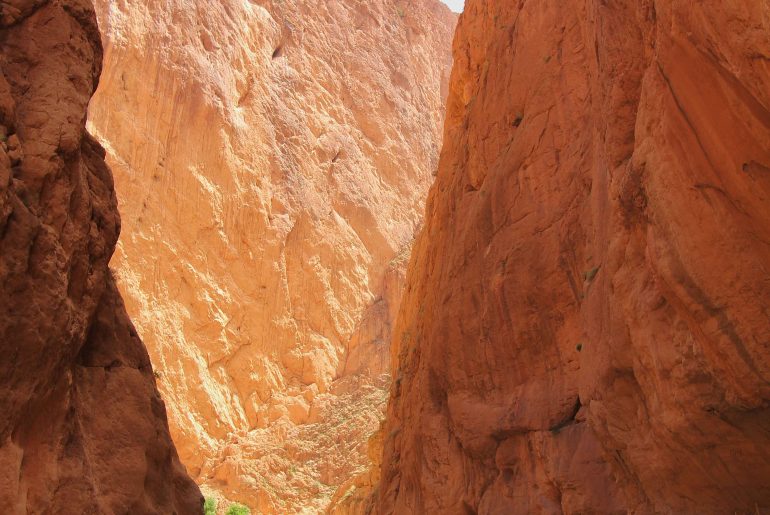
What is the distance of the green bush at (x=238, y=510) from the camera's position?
28.2 metres

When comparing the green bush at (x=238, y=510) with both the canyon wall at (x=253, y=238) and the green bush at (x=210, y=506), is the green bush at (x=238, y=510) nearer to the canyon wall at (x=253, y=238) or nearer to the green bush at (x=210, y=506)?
the green bush at (x=210, y=506)

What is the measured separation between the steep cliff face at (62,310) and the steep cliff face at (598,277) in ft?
19.0

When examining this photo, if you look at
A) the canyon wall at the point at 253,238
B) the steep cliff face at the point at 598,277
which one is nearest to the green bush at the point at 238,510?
the canyon wall at the point at 253,238

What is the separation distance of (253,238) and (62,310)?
27.8 meters

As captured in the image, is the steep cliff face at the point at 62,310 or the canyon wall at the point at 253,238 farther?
the canyon wall at the point at 253,238

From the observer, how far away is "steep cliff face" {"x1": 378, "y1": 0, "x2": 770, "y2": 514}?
7.00 meters

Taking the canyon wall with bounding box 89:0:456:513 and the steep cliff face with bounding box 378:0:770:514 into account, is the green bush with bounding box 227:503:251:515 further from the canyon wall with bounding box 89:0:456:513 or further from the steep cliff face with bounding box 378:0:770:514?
the steep cliff face with bounding box 378:0:770:514

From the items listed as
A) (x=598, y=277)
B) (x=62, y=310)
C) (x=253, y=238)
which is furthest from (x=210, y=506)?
(x=62, y=310)

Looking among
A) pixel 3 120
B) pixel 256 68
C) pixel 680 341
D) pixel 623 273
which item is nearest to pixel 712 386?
pixel 680 341

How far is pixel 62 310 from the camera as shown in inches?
323

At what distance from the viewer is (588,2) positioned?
11.8m

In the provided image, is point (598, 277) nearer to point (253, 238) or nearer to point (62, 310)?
point (62, 310)

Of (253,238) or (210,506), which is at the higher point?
(253,238)

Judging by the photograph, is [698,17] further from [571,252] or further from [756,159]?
[571,252]
